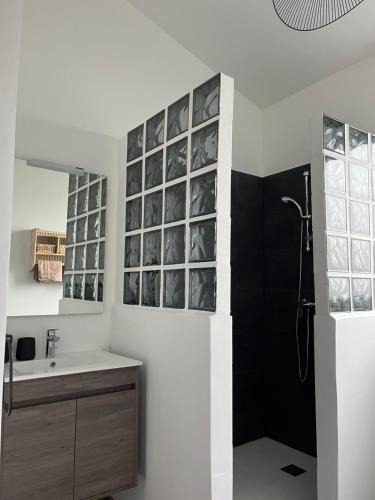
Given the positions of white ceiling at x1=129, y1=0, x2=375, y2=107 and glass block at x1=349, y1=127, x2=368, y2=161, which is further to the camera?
white ceiling at x1=129, y1=0, x2=375, y2=107

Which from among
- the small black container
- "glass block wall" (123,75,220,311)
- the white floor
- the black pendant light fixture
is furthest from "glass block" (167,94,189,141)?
the white floor

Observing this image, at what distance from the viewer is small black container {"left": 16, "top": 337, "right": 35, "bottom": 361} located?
2.31 meters

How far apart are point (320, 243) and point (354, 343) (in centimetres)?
58

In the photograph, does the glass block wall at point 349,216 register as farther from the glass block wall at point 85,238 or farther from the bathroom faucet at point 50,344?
the bathroom faucet at point 50,344

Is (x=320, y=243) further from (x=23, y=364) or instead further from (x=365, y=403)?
(x=23, y=364)

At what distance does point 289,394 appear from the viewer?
3271 mm

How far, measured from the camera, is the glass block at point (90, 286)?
264 cm

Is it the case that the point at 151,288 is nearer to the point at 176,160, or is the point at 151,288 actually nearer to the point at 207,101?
the point at 176,160

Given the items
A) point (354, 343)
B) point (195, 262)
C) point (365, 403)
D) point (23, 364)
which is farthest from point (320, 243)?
point (23, 364)

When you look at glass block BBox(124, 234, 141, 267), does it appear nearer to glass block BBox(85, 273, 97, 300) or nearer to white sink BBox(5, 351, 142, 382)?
glass block BBox(85, 273, 97, 300)

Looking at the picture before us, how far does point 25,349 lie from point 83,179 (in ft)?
3.72

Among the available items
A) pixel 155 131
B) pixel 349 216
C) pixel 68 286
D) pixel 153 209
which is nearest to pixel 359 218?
pixel 349 216

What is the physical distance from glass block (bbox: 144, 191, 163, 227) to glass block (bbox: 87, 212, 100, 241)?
43 cm

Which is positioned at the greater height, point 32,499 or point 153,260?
point 153,260
